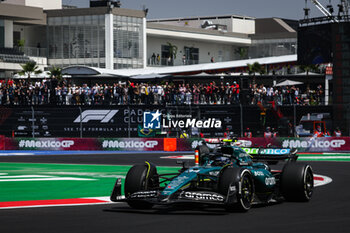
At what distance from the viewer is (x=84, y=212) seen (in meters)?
12.8

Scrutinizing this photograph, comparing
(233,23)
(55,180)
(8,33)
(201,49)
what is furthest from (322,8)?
(233,23)

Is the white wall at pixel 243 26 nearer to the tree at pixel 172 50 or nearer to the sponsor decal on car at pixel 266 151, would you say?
the tree at pixel 172 50

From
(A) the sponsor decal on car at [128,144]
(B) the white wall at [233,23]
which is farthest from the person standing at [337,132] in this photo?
(B) the white wall at [233,23]

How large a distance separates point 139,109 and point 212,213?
28.3 metres

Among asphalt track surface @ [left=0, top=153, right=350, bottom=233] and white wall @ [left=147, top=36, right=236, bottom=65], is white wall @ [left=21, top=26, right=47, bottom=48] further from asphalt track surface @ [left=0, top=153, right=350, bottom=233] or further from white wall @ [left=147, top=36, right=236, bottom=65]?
asphalt track surface @ [left=0, top=153, right=350, bottom=233]

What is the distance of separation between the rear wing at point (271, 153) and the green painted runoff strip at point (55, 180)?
3.73 metres

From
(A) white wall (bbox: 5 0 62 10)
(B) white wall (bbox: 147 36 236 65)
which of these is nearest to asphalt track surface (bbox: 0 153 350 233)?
(A) white wall (bbox: 5 0 62 10)

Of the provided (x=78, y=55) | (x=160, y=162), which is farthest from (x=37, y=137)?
(x=78, y=55)

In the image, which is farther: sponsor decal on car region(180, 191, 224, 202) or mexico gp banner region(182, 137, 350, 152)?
mexico gp banner region(182, 137, 350, 152)

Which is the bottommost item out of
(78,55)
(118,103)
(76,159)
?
(76,159)

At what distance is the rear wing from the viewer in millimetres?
15383

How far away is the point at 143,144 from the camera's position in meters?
37.8

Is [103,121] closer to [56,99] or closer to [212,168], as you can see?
[56,99]

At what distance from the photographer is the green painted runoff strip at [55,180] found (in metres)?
16.7
